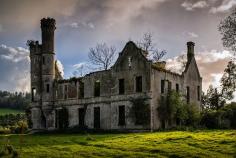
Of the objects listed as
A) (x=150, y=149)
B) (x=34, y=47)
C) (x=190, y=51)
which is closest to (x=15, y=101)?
(x=34, y=47)

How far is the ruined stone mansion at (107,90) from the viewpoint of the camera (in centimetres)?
4847

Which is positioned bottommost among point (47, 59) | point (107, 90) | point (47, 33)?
point (107, 90)

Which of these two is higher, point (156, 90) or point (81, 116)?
point (156, 90)

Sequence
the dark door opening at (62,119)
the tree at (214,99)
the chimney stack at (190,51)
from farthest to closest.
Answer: the tree at (214,99)
the chimney stack at (190,51)
the dark door opening at (62,119)

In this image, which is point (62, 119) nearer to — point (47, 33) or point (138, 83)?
point (47, 33)

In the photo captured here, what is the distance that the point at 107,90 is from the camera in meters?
52.4

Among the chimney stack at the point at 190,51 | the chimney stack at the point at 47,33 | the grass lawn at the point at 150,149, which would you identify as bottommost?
the grass lawn at the point at 150,149

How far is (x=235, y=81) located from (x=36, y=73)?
1206 inches

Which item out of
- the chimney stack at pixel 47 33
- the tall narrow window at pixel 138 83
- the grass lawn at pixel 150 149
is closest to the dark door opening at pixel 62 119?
the chimney stack at pixel 47 33

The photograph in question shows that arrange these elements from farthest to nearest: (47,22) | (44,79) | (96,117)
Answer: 1. (44,79)
2. (47,22)
3. (96,117)

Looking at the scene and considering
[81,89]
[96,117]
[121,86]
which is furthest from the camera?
[81,89]

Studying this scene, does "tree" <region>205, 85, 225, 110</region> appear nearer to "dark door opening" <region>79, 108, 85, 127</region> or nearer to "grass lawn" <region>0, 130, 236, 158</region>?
"dark door opening" <region>79, 108, 85, 127</region>

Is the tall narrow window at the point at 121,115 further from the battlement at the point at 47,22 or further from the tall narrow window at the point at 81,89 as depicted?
the battlement at the point at 47,22

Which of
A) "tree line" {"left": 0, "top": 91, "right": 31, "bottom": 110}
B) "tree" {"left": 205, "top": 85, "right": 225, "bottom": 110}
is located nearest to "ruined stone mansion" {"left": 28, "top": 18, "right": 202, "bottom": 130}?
"tree" {"left": 205, "top": 85, "right": 225, "bottom": 110}
